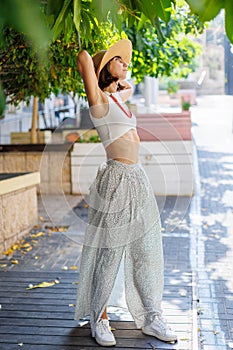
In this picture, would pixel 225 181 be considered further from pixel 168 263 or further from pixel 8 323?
pixel 8 323

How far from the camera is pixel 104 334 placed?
3.47m

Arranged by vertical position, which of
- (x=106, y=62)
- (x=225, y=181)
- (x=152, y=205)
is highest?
(x=106, y=62)

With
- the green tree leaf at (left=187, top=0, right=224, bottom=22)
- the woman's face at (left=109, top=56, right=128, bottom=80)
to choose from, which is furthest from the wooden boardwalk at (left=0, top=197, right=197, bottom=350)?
the green tree leaf at (left=187, top=0, right=224, bottom=22)

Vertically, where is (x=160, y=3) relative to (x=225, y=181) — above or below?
above

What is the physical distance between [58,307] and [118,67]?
1.72 m

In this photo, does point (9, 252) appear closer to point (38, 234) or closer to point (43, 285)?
point (38, 234)

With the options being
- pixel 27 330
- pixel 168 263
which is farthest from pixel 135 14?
pixel 168 263

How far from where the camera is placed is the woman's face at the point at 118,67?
10.9ft

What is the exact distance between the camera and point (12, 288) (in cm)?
468

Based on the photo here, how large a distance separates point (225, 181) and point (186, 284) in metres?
6.07

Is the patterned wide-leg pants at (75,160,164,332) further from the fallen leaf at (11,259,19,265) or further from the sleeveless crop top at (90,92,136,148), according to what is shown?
the fallen leaf at (11,259,19,265)

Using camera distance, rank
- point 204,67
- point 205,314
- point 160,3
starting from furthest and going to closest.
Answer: point 204,67 → point 205,314 → point 160,3

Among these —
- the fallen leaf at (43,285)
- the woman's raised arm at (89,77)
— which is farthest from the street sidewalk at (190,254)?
the woman's raised arm at (89,77)

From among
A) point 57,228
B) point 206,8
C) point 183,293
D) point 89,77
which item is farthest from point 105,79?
point 57,228
